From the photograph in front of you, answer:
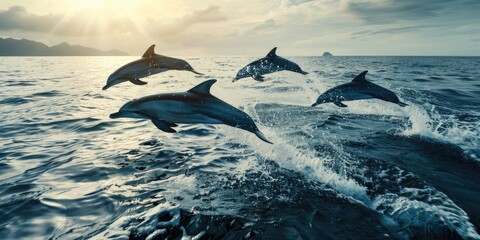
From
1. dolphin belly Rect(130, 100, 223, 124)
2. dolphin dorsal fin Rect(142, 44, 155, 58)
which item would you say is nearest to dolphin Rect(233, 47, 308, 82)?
dolphin dorsal fin Rect(142, 44, 155, 58)

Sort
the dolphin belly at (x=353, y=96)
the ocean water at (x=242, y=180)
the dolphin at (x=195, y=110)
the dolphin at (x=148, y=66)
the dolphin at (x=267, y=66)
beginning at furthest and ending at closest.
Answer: the dolphin belly at (x=353, y=96) < the dolphin at (x=267, y=66) < the dolphin at (x=148, y=66) < the dolphin at (x=195, y=110) < the ocean water at (x=242, y=180)

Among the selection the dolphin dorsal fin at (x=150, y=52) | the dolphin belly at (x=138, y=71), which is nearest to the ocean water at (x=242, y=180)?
the dolphin belly at (x=138, y=71)

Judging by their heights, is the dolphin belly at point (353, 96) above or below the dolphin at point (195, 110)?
below

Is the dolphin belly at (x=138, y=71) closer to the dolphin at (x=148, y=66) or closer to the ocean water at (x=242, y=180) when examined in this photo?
the dolphin at (x=148, y=66)

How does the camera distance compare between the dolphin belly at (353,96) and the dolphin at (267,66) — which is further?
the dolphin belly at (353,96)

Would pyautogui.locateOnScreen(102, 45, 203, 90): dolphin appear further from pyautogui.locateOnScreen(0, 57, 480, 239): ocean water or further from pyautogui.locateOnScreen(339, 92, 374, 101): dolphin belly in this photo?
pyautogui.locateOnScreen(339, 92, 374, 101): dolphin belly

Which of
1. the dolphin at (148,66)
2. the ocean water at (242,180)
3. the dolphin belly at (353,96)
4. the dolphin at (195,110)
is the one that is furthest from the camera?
the dolphin belly at (353,96)

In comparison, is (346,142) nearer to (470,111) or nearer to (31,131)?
(470,111)

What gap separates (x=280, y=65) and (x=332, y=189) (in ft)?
13.3

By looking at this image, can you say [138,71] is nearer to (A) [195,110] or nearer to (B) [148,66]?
(B) [148,66]

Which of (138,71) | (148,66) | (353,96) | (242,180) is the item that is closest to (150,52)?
(148,66)

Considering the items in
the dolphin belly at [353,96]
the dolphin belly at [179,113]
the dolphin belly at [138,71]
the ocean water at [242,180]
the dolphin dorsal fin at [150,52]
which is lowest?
the ocean water at [242,180]

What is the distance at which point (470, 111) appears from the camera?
1462 cm

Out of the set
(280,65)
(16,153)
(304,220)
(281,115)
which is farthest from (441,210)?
(16,153)
